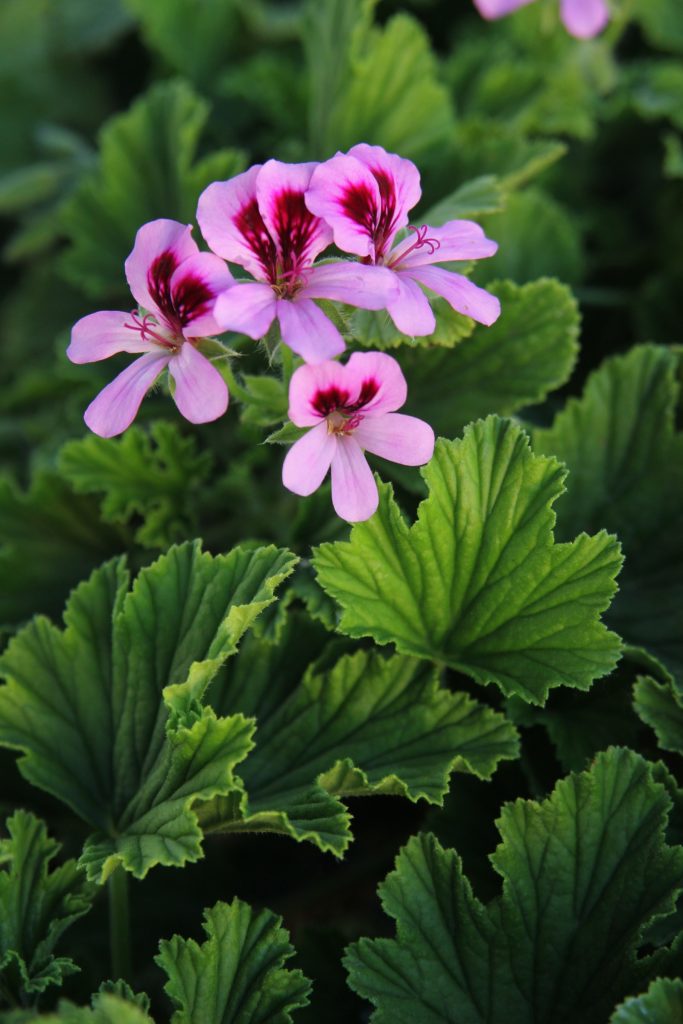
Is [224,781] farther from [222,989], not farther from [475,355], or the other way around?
[475,355]

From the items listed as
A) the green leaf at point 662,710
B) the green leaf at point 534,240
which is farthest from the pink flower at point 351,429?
the green leaf at point 534,240

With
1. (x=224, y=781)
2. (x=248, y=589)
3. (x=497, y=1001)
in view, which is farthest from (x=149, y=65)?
(x=497, y=1001)

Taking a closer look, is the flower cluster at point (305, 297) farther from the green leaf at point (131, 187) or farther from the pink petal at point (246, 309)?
the green leaf at point (131, 187)

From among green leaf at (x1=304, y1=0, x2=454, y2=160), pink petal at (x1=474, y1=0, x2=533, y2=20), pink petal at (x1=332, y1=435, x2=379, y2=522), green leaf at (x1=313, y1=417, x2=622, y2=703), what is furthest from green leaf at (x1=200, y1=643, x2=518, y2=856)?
pink petal at (x1=474, y1=0, x2=533, y2=20)

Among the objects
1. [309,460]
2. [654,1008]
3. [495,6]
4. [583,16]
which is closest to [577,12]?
[583,16]

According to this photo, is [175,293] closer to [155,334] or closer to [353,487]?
[155,334]
